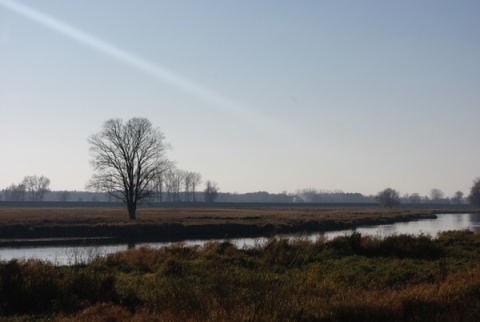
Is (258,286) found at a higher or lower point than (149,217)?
higher

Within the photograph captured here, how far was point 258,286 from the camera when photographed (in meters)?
10.6

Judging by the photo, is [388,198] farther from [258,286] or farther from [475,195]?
[258,286]

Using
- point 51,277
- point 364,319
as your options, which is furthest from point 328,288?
point 51,277

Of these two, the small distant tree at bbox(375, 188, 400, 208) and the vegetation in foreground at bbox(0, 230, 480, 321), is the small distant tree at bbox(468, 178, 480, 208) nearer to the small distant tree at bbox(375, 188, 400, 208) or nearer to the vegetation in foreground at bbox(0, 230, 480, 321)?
the small distant tree at bbox(375, 188, 400, 208)

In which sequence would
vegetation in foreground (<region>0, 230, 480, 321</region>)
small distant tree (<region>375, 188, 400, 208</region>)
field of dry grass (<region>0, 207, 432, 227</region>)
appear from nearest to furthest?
vegetation in foreground (<region>0, 230, 480, 321</region>) → field of dry grass (<region>0, 207, 432, 227</region>) → small distant tree (<region>375, 188, 400, 208</region>)

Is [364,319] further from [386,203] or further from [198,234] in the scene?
[386,203]

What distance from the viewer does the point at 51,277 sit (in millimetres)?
13172

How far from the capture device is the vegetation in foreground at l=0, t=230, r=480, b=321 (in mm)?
9405

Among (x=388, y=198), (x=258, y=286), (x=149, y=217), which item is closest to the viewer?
(x=258, y=286)

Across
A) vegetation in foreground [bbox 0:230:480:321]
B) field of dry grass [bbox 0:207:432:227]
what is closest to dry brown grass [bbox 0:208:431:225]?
field of dry grass [bbox 0:207:432:227]

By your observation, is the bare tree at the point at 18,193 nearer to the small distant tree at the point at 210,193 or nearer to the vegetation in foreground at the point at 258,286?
the small distant tree at the point at 210,193

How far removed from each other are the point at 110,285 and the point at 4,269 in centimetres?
279

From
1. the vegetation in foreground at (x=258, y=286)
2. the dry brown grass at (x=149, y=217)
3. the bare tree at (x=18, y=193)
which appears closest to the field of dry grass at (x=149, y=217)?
the dry brown grass at (x=149, y=217)

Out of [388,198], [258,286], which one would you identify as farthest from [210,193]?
[258,286]
